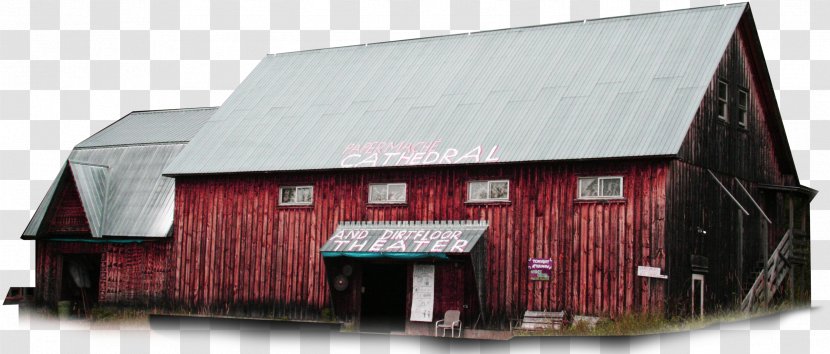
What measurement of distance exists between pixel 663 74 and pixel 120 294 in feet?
63.8

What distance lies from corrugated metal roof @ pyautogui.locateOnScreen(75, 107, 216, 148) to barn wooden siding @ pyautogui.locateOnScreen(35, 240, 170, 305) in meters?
5.02

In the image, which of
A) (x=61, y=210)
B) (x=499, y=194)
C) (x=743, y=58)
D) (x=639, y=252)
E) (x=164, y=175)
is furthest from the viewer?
(x=61, y=210)

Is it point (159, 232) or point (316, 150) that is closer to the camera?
point (316, 150)

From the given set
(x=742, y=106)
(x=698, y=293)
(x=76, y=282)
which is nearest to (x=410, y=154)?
(x=698, y=293)

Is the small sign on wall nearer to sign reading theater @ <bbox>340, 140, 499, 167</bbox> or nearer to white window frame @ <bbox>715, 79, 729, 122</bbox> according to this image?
sign reading theater @ <bbox>340, 140, 499, 167</bbox>

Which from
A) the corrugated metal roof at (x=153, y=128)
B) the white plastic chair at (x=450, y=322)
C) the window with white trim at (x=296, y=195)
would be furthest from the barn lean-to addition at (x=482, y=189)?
the corrugated metal roof at (x=153, y=128)

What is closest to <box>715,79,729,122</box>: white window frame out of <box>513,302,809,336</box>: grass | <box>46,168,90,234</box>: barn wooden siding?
<box>513,302,809,336</box>: grass

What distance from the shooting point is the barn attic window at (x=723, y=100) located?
35.3 metres

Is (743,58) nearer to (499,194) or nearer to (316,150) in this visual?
(499,194)

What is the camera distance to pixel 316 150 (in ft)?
125

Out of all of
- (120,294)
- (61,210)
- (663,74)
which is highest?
(663,74)

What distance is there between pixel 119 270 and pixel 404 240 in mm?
12097

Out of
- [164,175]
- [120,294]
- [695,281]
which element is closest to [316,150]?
[164,175]

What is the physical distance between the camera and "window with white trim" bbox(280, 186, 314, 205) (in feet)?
124
